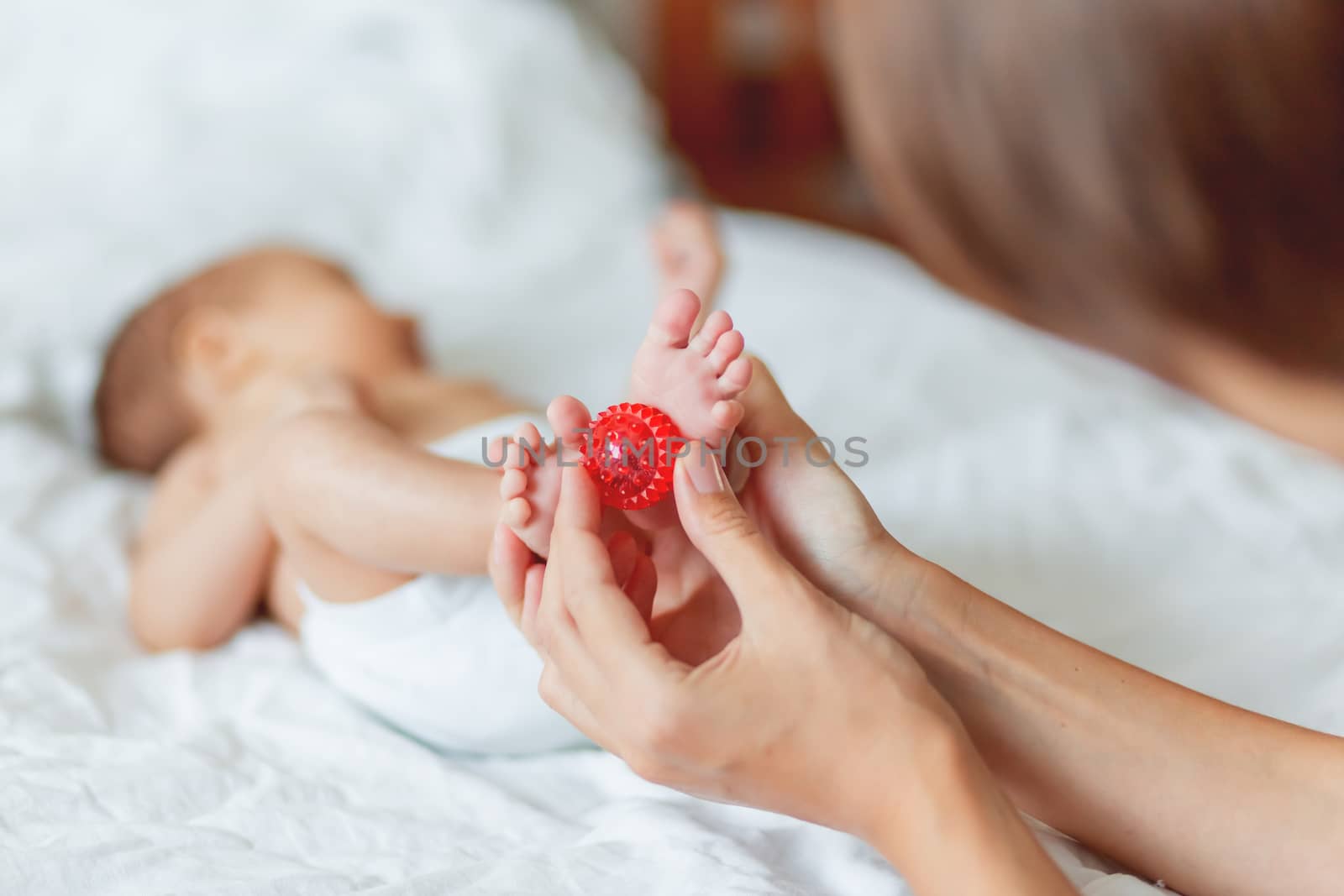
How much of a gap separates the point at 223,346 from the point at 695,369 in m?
0.83

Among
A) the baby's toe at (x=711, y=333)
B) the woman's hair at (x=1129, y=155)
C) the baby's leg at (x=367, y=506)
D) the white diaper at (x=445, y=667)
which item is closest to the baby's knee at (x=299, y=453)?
the baby's leg at (x=367, y=506)

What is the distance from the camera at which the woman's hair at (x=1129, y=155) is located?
3.96 ft

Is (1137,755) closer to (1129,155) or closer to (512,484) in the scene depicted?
(512,484)

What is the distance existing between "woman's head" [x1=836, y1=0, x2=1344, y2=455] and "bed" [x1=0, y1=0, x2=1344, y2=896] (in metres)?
0.12

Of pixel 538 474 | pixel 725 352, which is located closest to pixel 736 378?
pixel 725 352

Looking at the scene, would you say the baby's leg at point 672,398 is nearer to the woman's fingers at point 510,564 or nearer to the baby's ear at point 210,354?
the woman's fingers at point 510,564

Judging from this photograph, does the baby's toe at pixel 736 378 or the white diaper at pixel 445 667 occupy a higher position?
the baby's toe at pixel 736 378

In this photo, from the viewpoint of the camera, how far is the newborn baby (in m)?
0.75

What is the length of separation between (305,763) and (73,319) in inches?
34.7

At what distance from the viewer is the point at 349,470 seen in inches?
31.3

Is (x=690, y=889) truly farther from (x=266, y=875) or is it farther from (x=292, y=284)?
(x=292, y=284)

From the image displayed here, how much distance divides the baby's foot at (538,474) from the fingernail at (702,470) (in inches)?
3.0

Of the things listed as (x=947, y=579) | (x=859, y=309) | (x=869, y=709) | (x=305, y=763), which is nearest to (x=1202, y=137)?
(x=859, y=309)

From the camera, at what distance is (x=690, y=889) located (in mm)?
620
